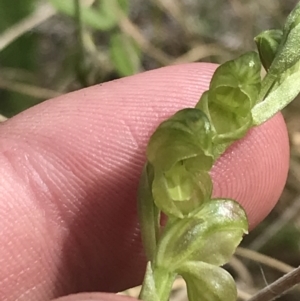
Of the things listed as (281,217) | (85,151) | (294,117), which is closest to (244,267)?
(281,217)

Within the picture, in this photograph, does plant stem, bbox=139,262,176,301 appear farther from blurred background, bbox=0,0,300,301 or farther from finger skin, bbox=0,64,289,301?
blurred background, bbox=0,0,300,301

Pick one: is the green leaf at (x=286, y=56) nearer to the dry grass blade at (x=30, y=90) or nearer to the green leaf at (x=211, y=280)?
the green leaf at (x=211, y=280)

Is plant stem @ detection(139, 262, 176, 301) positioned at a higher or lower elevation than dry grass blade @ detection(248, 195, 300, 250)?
higher

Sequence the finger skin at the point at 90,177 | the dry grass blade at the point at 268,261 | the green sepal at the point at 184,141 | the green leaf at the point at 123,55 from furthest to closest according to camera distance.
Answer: the green leaf at the point at 123,55 → the dry grass blade at the point at 268,261 → the finger skin at the point at 90,177 → the green sepal at the point at 184,141

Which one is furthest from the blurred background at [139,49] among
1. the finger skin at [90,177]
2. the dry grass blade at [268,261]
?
the finger skin at [90,177]

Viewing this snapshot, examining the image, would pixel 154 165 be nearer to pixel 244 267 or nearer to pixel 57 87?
pixel 244 267

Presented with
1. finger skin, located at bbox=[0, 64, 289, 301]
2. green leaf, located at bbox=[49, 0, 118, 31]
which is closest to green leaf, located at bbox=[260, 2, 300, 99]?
finger skin, located at bbox=[0, 64, 289, 301]

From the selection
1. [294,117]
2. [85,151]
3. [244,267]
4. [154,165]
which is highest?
[154,165]

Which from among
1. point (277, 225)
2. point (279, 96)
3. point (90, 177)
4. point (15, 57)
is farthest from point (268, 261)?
point (15, 57)
